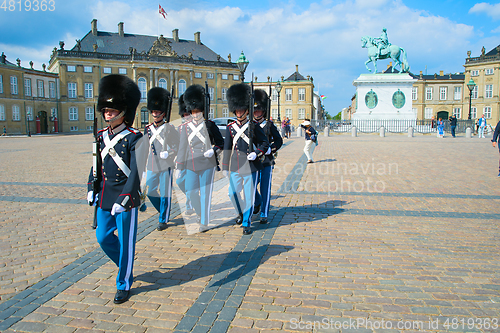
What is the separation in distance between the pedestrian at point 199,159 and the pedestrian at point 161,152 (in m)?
0.18

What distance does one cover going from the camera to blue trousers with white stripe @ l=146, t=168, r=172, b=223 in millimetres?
5773

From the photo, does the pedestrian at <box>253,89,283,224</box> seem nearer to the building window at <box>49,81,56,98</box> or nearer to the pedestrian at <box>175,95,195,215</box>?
the pedestrian at <box>175,95,195,215</box>

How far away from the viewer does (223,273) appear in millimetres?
4062

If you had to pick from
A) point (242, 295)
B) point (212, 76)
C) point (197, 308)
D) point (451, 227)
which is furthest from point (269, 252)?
point (212, 76)

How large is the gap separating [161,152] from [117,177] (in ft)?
7.17

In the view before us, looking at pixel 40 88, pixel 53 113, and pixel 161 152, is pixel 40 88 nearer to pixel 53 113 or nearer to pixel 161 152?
pixel 53 113

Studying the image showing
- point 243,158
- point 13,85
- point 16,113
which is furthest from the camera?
point 16,113

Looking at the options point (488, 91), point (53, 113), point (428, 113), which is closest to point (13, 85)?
point (53, 113)

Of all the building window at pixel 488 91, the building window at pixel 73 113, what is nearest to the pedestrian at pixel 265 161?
the building window at pixel 73 113

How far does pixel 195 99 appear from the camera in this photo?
609 centimetres

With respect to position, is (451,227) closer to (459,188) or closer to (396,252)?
(396,252)

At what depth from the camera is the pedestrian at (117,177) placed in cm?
351

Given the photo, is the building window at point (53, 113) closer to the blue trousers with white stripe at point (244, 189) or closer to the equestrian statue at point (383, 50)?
the equestrian statue at point (383, 50)

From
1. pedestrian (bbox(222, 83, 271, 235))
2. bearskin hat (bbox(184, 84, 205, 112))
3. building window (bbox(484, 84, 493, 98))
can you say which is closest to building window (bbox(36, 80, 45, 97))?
bearskin hat (bbox(184, 84, 205, 112))
